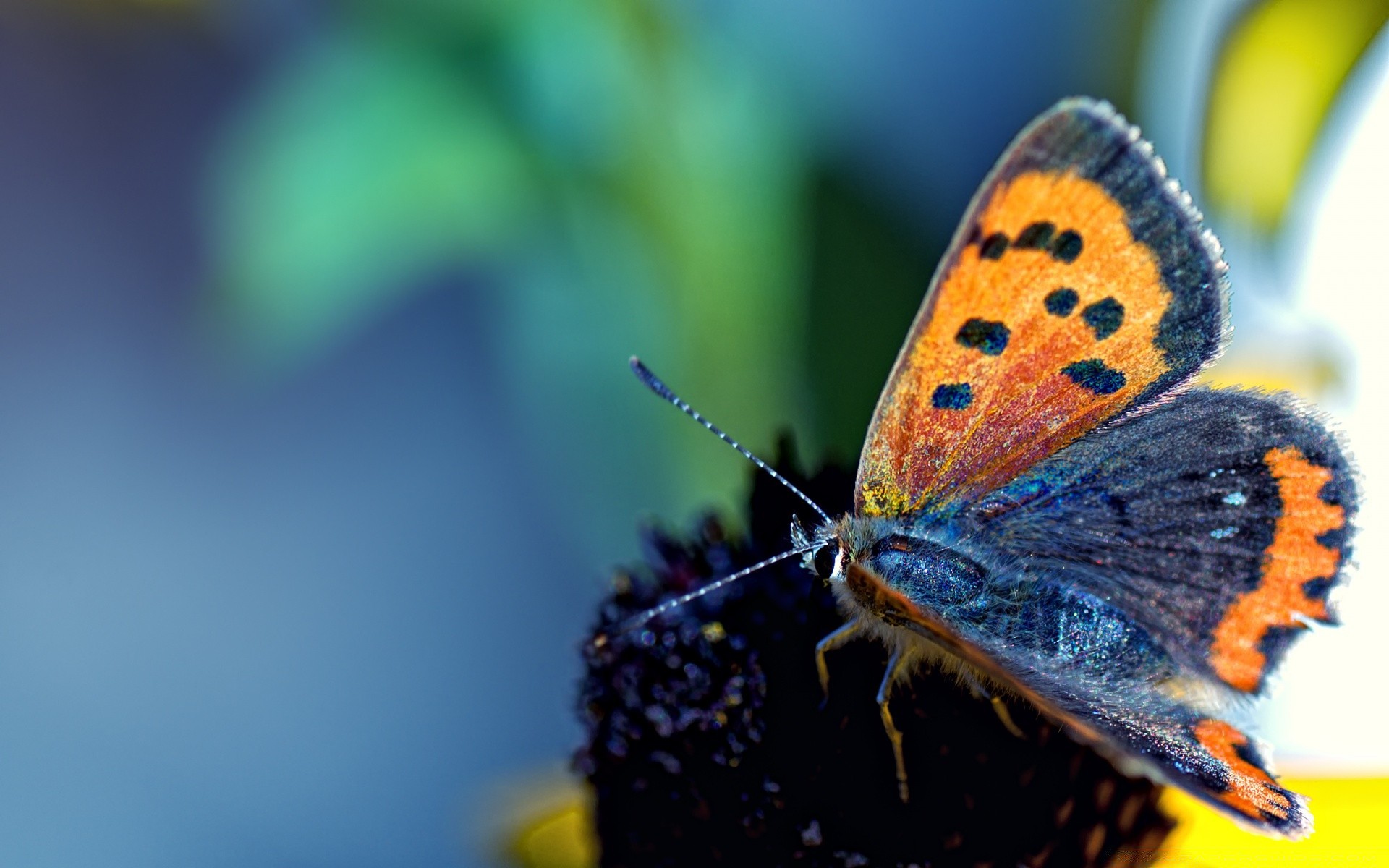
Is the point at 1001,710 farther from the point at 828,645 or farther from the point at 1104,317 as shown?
the point at 1104,317

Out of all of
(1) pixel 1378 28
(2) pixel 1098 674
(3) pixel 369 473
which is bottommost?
(2) pixel 1098 674

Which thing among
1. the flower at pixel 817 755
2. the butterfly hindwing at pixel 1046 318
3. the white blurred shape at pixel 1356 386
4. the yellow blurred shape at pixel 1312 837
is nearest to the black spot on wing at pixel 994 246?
the butterfly hindwing at pixel 1046 318

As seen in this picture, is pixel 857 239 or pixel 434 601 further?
pixel 434 601

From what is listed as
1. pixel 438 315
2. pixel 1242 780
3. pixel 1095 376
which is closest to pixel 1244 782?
pixel 1242 780

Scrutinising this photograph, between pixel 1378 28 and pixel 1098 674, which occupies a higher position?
pixel 1378 28

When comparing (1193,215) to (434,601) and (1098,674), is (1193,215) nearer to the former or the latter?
(1098,674)

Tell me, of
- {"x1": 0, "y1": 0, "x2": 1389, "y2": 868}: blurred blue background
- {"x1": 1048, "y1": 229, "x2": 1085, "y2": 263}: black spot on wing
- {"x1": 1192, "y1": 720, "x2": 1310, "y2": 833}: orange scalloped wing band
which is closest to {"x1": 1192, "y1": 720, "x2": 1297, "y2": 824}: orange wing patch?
{"x1": 1192, "y1": 720, "x2": 1310, "y2": 833}: orange scalloped wing band

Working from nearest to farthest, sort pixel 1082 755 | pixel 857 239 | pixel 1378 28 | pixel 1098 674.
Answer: pixel 1098 674 < pixel 1082 755 < pixel 1378 28 < pixel 857 239

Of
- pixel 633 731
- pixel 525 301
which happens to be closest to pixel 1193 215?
pixel 633 731
